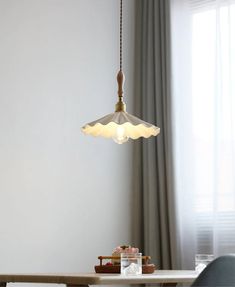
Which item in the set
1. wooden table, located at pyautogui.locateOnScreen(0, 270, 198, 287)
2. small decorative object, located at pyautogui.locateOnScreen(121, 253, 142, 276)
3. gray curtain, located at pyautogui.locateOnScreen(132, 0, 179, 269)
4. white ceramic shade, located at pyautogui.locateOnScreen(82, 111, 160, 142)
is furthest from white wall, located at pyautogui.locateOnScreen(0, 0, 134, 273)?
small decorative object, located at pyautogui.locateOnScreen(121, 253, 142, 276)

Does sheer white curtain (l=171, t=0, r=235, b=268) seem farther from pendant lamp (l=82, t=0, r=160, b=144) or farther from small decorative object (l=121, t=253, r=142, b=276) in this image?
small decorative object (l=121, t=253, r=142, b=276)

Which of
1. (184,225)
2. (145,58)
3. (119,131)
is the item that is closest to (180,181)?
(184,225)

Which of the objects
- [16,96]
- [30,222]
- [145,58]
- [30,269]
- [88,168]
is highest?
[145,58]

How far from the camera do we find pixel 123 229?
496cm

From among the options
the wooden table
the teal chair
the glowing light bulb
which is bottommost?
the wooden table

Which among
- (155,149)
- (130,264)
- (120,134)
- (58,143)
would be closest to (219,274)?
(130,264)

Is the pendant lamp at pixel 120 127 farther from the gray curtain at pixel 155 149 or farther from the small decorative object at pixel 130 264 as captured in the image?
the gray curtain at pixel 155 149

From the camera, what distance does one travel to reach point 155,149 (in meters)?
5.04

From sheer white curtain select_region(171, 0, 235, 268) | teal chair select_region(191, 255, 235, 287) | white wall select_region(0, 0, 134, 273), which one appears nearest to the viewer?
teal chair select_region(191, 255, 235, 287)

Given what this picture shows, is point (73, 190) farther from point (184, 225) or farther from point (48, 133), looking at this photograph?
point (184, 225)

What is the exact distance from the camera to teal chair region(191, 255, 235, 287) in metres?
2.34

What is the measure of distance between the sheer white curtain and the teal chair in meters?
2.18

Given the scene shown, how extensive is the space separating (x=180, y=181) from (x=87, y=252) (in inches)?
31.3

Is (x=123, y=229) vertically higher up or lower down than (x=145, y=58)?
lower down
